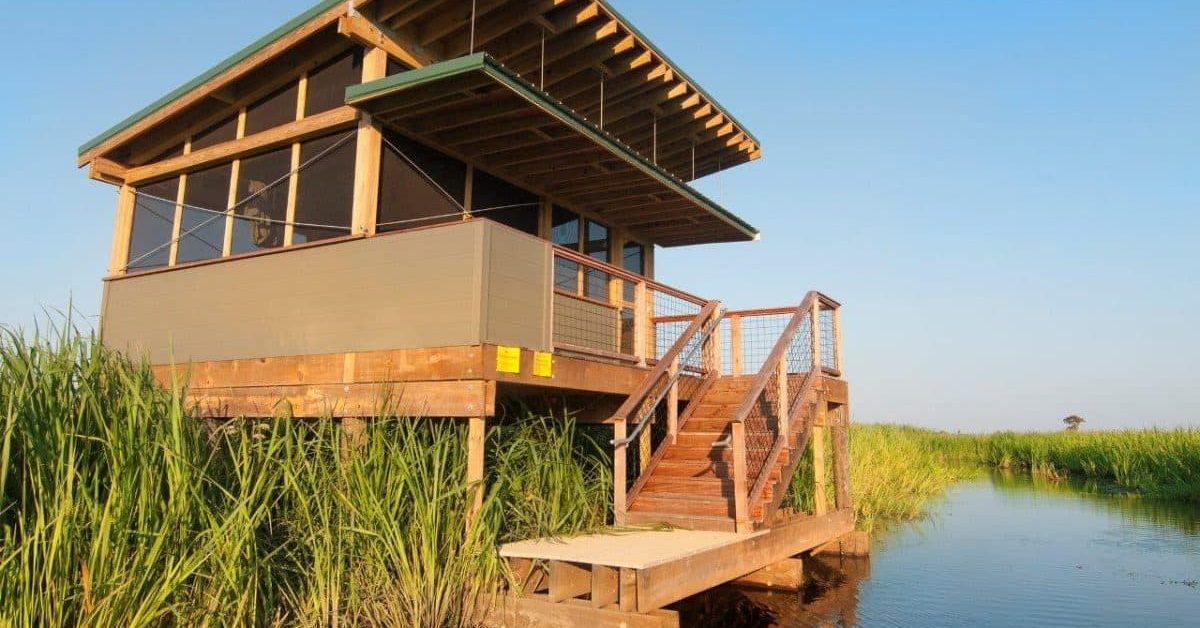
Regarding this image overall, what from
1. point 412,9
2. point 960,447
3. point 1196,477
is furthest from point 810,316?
point 960,447

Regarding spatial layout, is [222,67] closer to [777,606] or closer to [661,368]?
[661,368]

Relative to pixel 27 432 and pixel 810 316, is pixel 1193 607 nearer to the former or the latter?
pixel 810 316

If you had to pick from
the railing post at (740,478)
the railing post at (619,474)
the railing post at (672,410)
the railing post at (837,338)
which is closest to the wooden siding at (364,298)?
the railing post at (619,474)

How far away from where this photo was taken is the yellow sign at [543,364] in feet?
25.8

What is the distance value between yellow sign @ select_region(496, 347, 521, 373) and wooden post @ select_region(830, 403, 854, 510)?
6.28 meters

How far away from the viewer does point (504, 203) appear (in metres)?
10.9

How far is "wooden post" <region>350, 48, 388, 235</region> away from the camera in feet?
28.0

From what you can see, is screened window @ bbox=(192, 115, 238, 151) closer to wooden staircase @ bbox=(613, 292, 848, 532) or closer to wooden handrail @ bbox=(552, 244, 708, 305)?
wooden handrail @ bbox=(552, 244, 708, 305)

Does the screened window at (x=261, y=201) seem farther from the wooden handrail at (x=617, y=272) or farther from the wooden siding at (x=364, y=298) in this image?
the wooden handrail at (x=617, y=272)

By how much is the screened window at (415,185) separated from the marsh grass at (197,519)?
286 cm

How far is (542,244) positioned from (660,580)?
3419 mm

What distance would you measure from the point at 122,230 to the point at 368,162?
16.5 ft

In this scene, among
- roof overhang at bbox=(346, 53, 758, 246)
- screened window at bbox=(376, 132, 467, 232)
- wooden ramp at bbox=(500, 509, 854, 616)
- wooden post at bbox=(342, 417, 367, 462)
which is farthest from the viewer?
screened window at bbox=(376, 132, 467, 232)

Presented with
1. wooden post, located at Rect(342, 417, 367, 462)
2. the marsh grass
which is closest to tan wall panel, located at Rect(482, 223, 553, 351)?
the marsh grass
